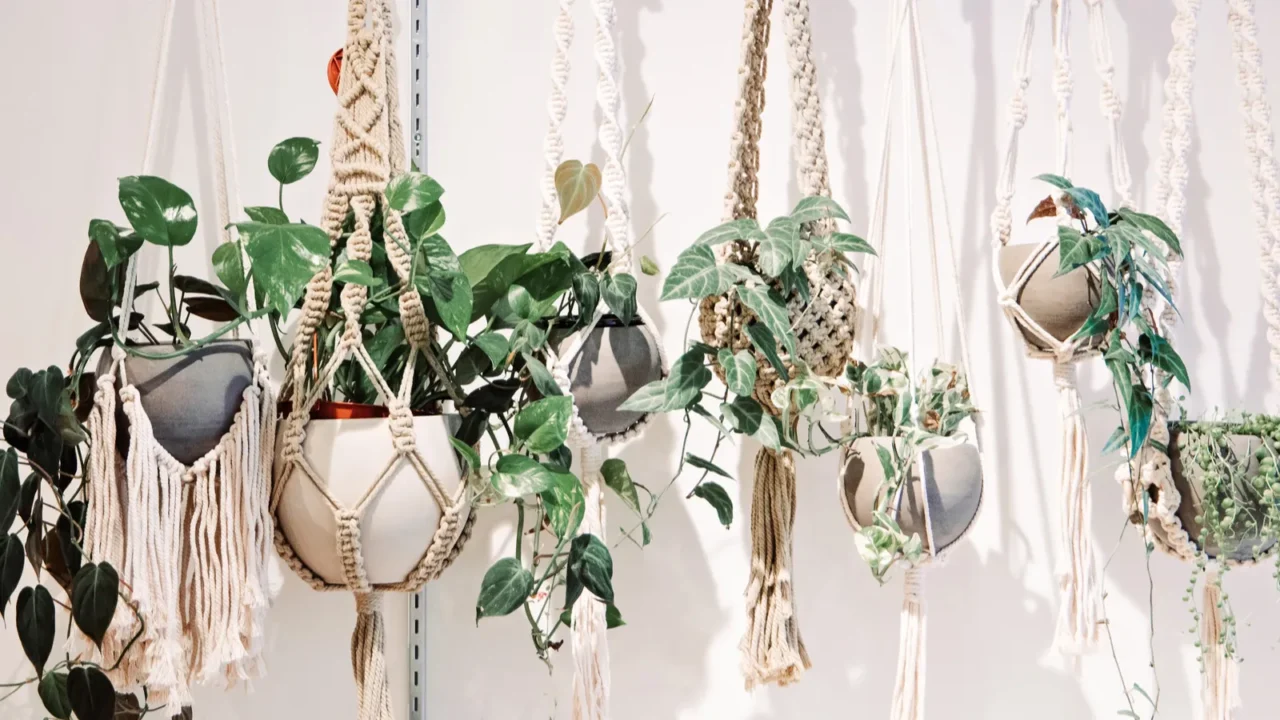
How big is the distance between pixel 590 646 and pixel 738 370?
1.09 ft

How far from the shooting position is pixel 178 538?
0.80 m

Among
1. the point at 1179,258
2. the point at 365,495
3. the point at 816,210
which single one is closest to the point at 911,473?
the point at 816,210

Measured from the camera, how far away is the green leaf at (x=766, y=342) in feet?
3.21

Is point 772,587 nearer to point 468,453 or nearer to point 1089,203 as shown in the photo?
point 468,453

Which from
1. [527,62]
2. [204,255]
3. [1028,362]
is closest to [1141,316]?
[1028,362]

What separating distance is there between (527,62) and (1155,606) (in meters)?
1.06

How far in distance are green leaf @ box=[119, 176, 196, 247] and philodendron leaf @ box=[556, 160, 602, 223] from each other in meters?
0.38

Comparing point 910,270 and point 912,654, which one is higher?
point 910,270

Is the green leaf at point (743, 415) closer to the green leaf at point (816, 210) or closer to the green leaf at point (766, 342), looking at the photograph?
the green leaf at point (766, 342)

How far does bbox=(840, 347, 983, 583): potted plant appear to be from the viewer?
3.25ft

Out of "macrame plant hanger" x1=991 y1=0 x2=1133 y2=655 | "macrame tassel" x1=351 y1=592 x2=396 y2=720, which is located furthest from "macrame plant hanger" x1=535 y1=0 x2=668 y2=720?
"macrame plant hanger" x1=991 y1=0 x2=1133 y2=655

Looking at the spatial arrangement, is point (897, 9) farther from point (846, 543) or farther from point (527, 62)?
point (846, 543)

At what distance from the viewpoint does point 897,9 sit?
1114 millimetres

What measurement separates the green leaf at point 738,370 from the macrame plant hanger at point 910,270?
0.17 m
